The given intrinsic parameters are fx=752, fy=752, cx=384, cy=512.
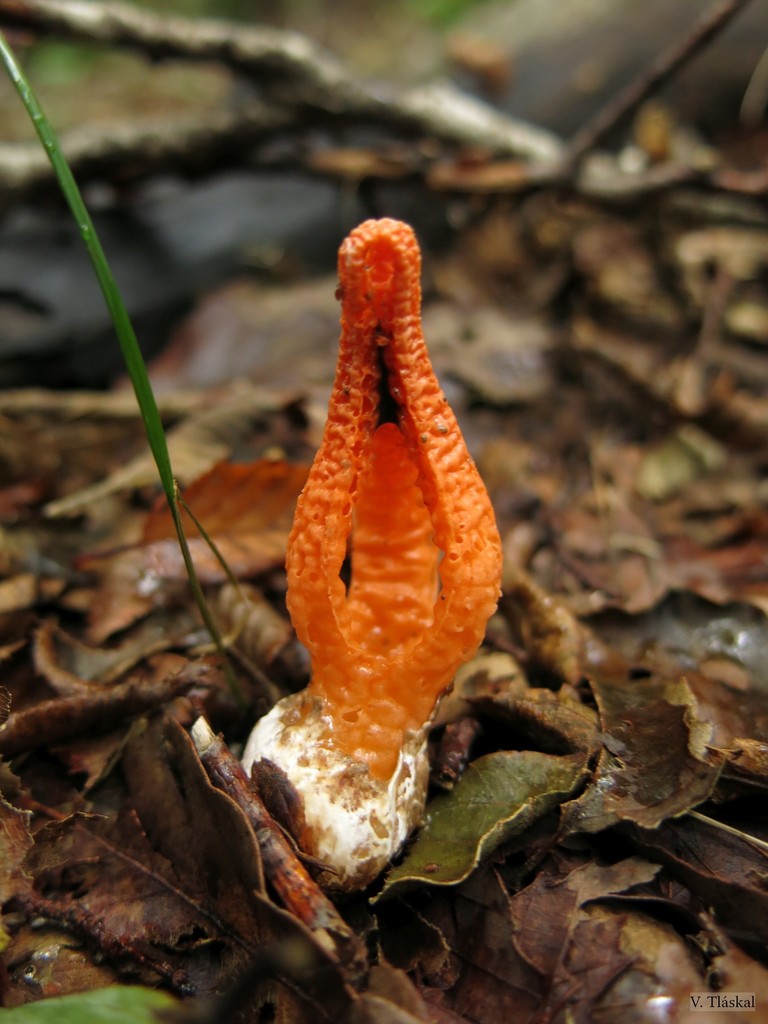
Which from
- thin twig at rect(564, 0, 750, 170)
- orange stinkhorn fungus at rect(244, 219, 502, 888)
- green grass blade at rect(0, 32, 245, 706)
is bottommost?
orange stinkhorn fungus at rect(244, 219, 502, 888)

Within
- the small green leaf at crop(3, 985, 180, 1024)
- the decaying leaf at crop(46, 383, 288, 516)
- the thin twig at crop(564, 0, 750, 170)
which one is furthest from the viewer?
the thin twig at crop(564, 0, 750, 170)

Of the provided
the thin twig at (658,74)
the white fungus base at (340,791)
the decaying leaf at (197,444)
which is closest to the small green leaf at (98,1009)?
the white fungus base at (340,791)

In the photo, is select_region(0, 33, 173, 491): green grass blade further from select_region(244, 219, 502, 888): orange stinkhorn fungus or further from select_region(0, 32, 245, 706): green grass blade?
select_region(244, 219, 502, 888): orange stinkhorn fungus

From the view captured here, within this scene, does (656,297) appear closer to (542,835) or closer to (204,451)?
(204,451)

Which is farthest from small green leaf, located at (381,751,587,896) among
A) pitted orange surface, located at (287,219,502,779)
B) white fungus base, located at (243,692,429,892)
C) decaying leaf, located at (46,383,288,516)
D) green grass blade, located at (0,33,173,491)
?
decaying leaf, located at (46,383,288,516)

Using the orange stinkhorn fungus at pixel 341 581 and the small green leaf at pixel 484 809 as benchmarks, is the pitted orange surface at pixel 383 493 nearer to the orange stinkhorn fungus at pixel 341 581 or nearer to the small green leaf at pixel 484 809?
the orange stinkhorn fungus at pixel 341 581

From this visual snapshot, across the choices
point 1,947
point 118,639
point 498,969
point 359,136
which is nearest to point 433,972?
point 498,969

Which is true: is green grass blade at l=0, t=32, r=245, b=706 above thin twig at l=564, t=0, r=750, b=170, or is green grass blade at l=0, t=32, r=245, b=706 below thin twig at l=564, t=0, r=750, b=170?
below

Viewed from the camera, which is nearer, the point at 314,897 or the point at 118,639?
the point at 314,897
